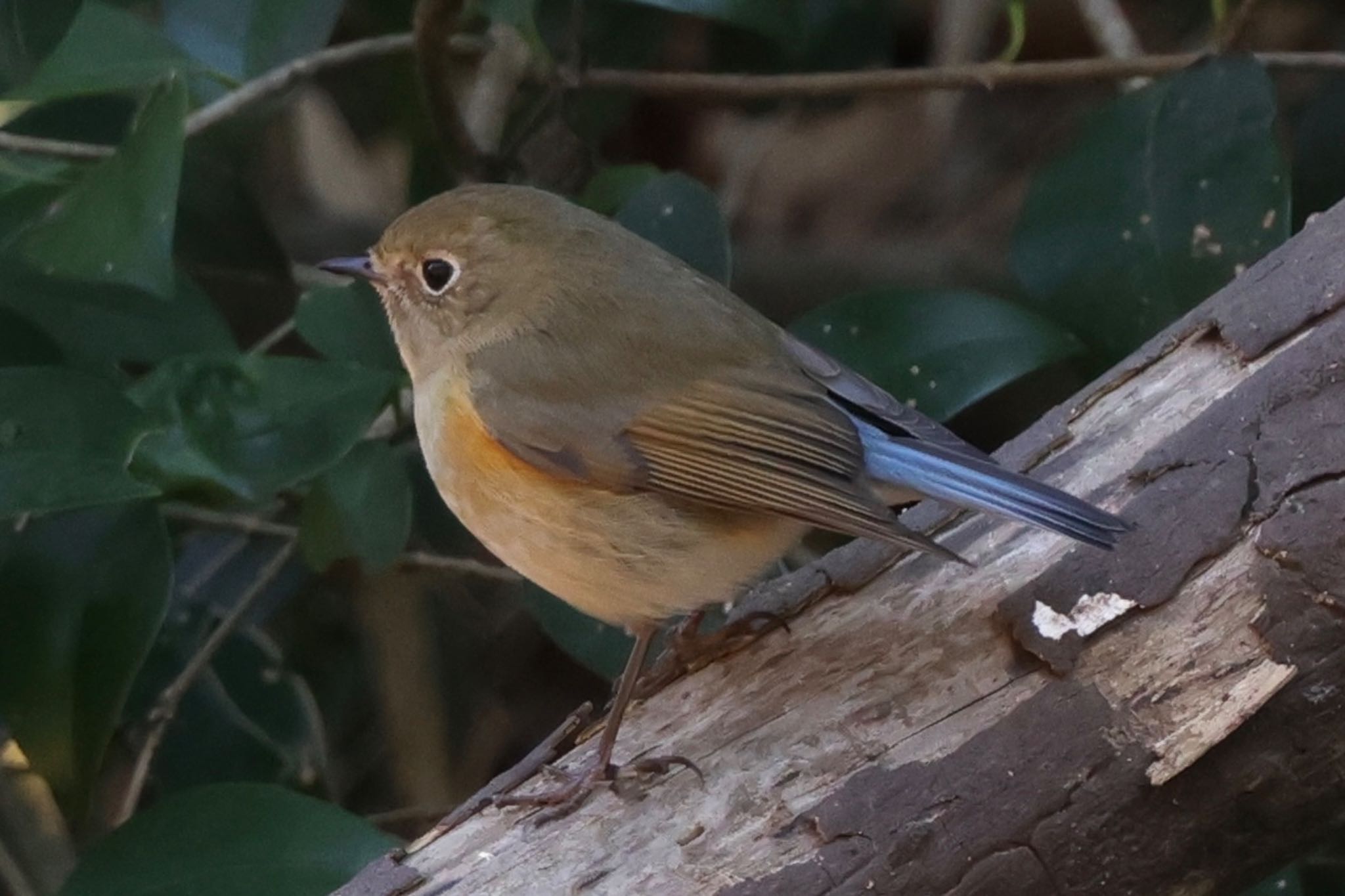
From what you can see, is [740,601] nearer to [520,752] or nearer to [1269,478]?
[1269,478]

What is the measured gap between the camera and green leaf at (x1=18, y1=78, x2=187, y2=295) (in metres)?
2.27

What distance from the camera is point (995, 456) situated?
2348 mm

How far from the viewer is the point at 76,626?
2.44 meters

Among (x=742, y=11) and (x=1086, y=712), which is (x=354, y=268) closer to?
(x=742, y=11)

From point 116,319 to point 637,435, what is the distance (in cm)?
96

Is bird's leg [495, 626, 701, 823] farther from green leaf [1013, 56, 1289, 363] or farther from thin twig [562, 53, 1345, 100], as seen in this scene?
thin twig [562, 53, 1345, 100]

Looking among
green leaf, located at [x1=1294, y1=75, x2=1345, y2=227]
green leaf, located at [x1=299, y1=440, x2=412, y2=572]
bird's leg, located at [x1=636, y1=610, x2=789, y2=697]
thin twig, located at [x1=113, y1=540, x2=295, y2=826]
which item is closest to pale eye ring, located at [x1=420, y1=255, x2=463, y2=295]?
green leaf, located at [x1=299, y1=440, x2=412, y2=572]

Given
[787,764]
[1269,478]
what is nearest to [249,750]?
[787,764]

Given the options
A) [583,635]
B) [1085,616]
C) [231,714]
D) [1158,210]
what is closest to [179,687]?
[231,714]

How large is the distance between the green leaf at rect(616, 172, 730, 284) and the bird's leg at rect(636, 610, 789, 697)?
0.72 meters

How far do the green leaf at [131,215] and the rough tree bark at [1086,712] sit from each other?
90 cm

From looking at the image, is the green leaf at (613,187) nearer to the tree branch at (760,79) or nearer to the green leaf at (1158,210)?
the tree branch at (760,79)

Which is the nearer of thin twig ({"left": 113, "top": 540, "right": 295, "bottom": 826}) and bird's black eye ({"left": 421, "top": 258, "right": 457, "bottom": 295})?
bird's black eye ({"left": 421, "top": 258, "right": 457, "bottom": 295})

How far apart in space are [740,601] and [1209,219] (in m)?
0.98
